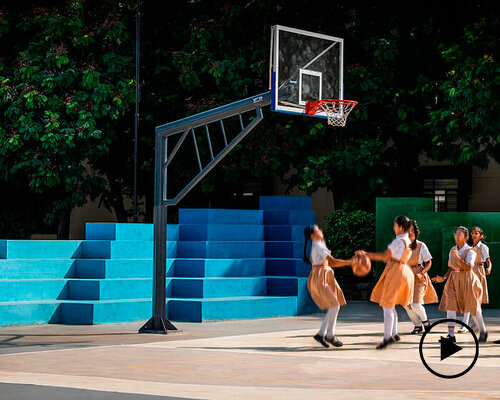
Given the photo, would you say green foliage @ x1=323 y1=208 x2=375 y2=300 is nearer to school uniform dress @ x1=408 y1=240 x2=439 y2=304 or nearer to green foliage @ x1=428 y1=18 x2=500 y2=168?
green foliage @ x1=428 y1=18 x2=500 y2=168

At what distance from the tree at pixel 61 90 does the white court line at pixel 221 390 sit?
607 inches

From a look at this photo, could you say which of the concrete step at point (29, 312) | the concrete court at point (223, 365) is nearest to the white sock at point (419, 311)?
the concrete court at point (223, 365)

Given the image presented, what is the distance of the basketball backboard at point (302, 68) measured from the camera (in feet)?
59.0

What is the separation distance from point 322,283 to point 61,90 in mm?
14376

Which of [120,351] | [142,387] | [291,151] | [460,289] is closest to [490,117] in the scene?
[291,151]

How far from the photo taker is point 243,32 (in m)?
28.2

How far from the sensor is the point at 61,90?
2745cm

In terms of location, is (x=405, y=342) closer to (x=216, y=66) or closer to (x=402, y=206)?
(x=402, y=206)

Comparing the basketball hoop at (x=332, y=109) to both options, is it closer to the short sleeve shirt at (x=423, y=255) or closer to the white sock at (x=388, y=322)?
the short sleeve shirt at (x=423, y=255)

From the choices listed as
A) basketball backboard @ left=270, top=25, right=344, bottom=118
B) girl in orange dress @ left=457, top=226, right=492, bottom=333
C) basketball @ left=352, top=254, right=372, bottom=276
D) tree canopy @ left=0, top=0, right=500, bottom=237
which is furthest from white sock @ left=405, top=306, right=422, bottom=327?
tree canopy @ left=0, top=0, right=500, bottom=237

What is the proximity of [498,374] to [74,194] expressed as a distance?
17857 millimetres

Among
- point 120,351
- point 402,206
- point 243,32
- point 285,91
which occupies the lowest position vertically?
point 120,351

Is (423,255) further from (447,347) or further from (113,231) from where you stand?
(447,347)

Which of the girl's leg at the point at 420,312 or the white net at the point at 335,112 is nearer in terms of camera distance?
the girl's leg at the point at 420,312
